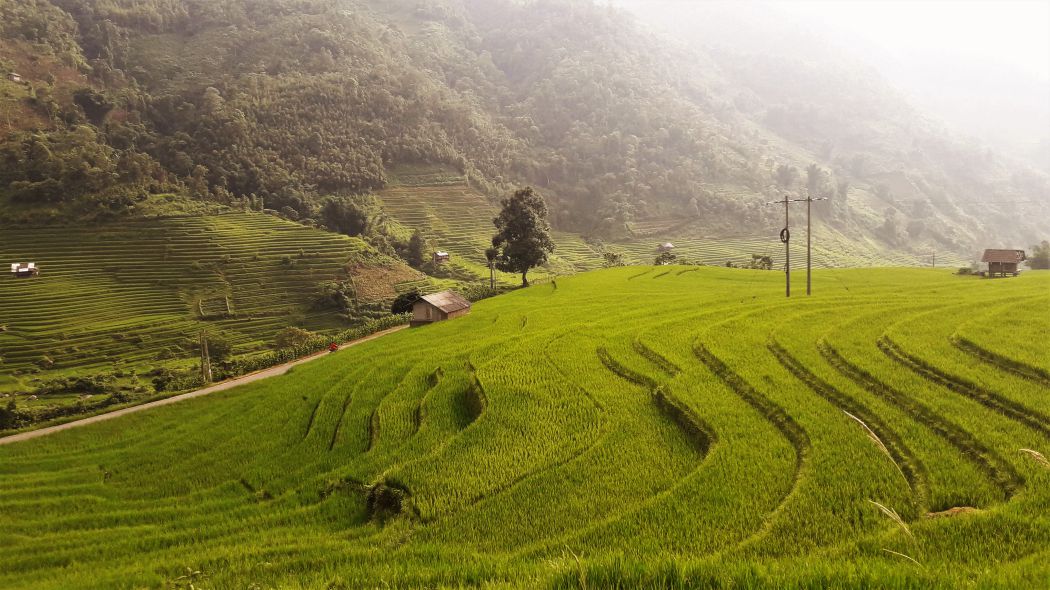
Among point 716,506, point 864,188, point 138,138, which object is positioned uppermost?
point 138,138

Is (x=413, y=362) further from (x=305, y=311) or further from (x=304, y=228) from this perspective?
(x=304, y=228)

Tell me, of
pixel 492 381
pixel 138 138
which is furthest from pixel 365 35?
pixel 492 381

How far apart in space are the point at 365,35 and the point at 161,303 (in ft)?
453

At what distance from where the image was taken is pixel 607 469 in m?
11.5

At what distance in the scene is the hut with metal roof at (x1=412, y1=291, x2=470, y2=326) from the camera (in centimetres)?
3809

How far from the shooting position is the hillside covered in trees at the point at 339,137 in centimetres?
8969

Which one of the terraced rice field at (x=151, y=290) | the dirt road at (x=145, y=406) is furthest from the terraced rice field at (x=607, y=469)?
the terraced rice field at (x=151, y=290)

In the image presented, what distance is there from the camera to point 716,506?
30.6ft

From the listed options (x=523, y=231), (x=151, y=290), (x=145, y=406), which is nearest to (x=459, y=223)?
(x=523, y=231)

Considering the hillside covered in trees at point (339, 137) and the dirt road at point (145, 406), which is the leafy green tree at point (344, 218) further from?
the dirt road at point (145, 406)

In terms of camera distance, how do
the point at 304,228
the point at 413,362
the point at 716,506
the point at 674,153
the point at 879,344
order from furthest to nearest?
the point at 674,153 → the point at 304,228 → the point at 413,362 → the point at 879,344 → the point at 716,506

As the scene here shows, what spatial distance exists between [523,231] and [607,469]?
45.6 meters

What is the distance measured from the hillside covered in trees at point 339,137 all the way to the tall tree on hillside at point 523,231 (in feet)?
157

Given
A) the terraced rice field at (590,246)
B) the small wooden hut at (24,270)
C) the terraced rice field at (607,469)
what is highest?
the terraced rice field at (607,469)
